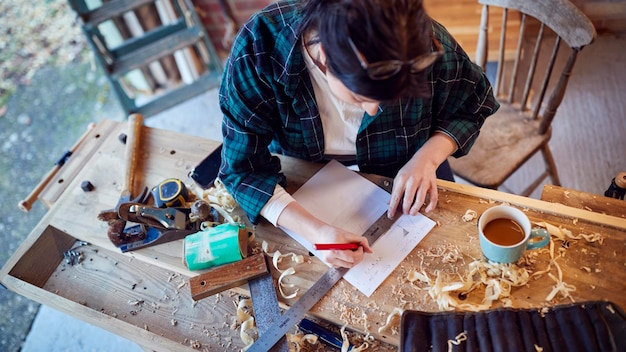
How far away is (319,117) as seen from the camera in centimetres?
117

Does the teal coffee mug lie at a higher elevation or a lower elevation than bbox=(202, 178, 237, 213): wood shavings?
lower

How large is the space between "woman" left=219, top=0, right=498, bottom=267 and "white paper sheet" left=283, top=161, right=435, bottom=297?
0.11ft

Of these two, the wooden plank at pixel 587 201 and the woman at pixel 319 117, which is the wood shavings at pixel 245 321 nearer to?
the woman at pixel 319 117

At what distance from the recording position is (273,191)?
3.85 feet

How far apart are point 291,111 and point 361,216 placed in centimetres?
31

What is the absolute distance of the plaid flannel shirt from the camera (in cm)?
107

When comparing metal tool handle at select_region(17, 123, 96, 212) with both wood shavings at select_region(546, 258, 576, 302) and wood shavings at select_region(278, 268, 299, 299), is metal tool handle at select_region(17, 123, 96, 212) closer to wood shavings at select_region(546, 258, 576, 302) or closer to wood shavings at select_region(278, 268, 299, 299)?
wood shavings at select_region(278, 268, 299, 299)

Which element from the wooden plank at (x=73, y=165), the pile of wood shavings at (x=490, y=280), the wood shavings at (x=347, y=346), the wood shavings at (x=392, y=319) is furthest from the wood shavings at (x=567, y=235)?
the wooden plank at (x=73, y=165)

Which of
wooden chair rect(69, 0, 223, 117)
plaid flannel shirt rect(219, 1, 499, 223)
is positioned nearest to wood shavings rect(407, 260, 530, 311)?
plaid flannel shirt rect(219, 1, 499, 223)

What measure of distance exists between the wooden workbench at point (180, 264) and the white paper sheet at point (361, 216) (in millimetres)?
22

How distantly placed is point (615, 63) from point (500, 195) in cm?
178

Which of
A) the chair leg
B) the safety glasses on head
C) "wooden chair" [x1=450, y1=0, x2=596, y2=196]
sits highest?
the safety glasses on head

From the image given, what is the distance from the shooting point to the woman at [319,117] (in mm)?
1052

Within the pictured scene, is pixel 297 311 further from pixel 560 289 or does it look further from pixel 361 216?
pixel 560 289
